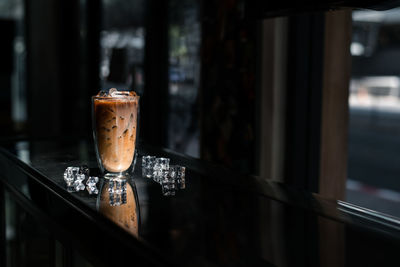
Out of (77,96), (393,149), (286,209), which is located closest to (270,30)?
(286,209)

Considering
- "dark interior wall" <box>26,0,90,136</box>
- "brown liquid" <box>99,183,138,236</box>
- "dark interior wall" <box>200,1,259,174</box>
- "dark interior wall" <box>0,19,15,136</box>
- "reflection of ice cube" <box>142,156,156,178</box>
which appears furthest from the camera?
"dark interior wall" <box>0,19,15,136</box>

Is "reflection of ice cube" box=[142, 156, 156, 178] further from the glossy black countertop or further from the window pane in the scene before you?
the window pane

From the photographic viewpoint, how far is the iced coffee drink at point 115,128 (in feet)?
3.70

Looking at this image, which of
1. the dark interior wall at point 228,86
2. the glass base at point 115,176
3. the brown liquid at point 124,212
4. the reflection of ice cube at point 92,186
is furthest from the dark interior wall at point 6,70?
the brown liquid at point 124,212

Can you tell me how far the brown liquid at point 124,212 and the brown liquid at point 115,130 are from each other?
16cm

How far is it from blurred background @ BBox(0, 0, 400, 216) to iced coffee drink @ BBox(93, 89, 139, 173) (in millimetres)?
546

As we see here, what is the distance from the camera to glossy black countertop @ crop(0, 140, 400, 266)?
0.67m

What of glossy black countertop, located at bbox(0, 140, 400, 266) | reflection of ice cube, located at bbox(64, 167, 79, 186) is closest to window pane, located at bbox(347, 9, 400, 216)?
glossy black countertop, located at bbox(0, 140, 400, 266)

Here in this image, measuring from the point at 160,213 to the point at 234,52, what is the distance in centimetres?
167

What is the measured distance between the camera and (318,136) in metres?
2.04

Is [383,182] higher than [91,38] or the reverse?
the reverse

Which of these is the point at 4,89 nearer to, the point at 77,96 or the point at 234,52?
the point at 77,96

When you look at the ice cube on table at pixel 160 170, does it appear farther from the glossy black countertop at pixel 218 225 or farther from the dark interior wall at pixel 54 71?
the dark interior wall at pixel 54 71

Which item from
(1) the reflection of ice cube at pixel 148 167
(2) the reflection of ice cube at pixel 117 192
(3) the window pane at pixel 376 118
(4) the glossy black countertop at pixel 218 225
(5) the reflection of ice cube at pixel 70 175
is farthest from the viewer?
(3) the window pane at pixel 376 118
